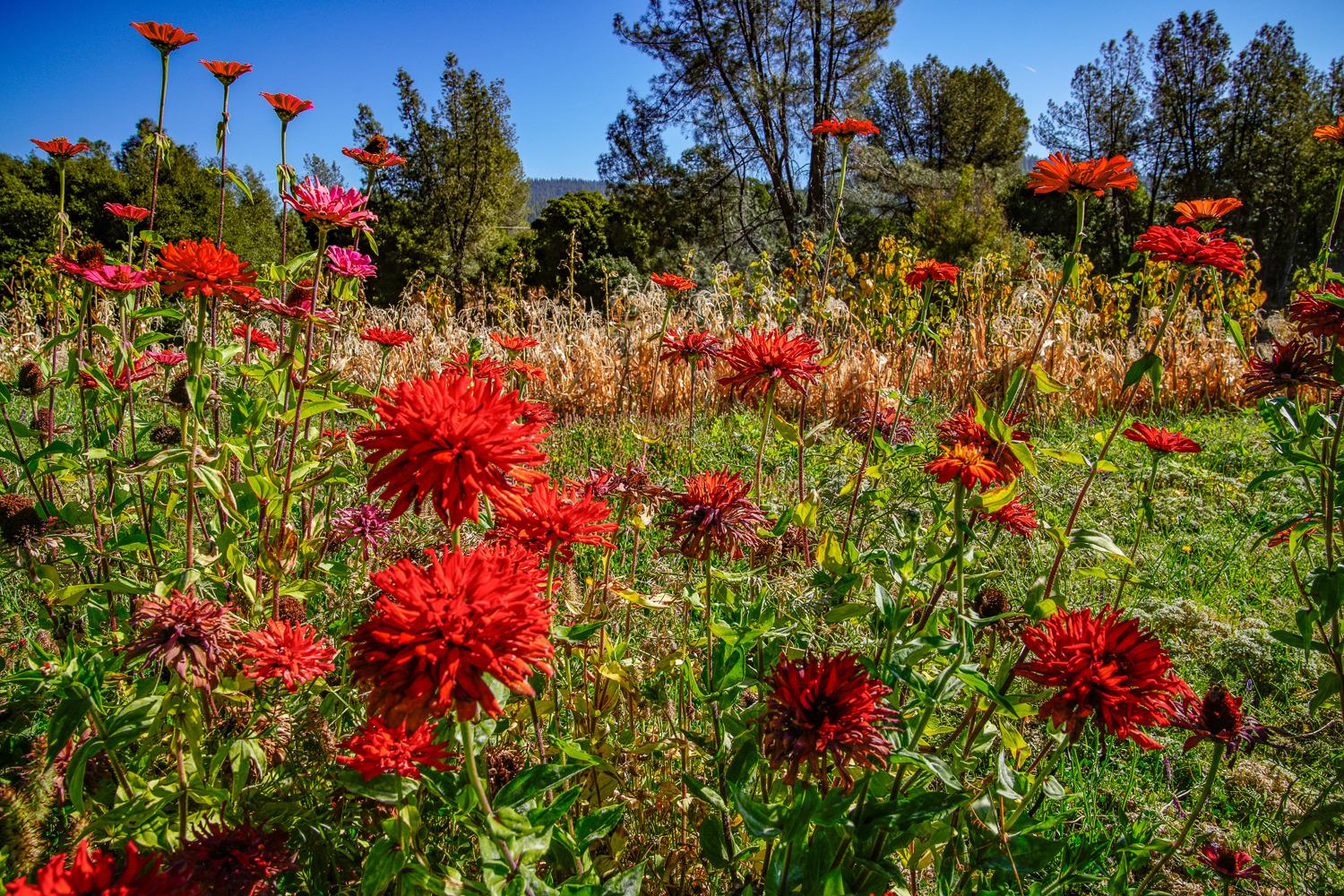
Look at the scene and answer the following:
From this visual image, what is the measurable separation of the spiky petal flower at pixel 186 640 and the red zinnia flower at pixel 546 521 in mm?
455

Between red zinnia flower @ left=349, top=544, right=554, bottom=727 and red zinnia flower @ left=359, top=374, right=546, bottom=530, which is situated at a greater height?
red zinnia flower @ left=359, top=374, right=546, bottom=530

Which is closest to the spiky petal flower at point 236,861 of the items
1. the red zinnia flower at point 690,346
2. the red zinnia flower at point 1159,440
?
the red zinnia flower at point 690,346

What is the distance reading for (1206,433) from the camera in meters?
4.71

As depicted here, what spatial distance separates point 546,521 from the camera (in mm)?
1181

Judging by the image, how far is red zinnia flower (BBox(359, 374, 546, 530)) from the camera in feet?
2.68

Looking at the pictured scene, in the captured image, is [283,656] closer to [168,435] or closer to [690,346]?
[690,346]

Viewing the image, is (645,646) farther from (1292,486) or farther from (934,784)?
(1292,486)

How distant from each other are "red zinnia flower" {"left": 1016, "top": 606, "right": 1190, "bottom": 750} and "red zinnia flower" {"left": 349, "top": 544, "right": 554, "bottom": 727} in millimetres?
787

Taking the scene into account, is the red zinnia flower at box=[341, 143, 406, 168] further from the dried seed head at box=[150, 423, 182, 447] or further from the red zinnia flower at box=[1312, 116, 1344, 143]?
the red zinnia flower at box=[1312, 116, 1344, 143]

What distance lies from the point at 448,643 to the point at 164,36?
1939mm

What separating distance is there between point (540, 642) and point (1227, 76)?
30.6m

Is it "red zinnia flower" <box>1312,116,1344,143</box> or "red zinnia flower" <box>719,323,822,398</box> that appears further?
"red zinnia flower" <box>1312,116,1344,143</box>

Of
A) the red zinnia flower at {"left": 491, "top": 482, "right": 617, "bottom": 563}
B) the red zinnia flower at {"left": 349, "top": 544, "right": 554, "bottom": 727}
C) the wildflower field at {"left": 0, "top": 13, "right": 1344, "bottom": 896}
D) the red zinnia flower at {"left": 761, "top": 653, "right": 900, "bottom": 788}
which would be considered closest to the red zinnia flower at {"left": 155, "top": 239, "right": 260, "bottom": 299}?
the wildflower field at {"left": 0, "top": 13, "right": 1344, "bottom": 896}

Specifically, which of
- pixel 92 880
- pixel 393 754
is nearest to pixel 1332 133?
pixel 393 754
